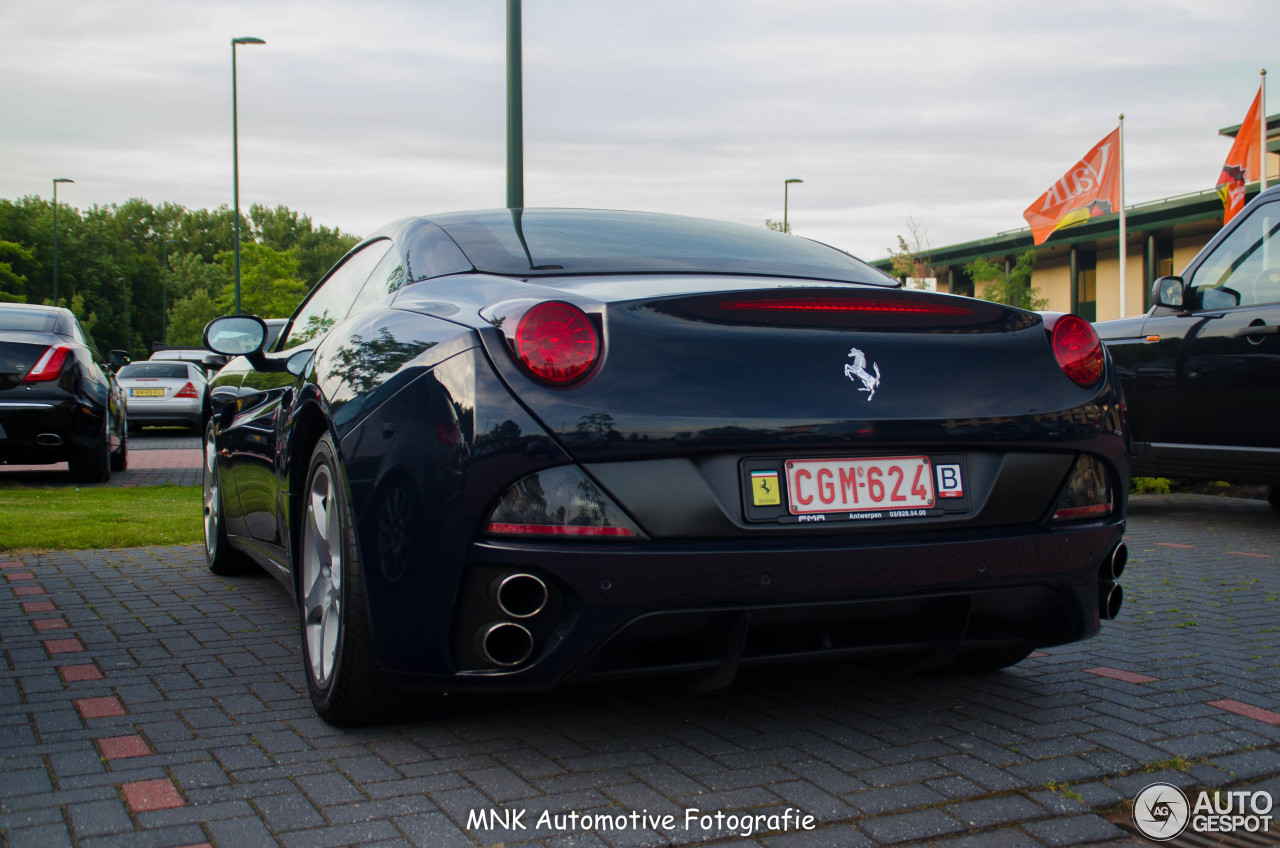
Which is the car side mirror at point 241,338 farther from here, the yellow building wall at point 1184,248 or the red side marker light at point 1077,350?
the yellow building wall at point 1184,248

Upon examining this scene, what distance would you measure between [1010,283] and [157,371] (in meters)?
23.0

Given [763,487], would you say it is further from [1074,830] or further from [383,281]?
[383,281]

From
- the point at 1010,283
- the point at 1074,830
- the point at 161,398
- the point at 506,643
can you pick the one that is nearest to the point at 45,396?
the point at 506,643

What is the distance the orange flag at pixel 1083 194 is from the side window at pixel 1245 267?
13.9m

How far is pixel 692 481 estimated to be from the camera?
2.58m

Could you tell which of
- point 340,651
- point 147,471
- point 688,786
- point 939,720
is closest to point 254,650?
point 340,651

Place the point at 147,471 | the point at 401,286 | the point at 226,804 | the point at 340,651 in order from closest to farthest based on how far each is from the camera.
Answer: the point at 226,804 < the point at 340,651 < the point at 401,286 < the point at 147,471

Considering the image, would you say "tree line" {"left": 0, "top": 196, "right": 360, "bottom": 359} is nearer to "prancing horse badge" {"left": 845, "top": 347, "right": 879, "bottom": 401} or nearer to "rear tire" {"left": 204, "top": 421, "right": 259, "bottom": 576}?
"rear tire" {"left": 204, "top": 421, "right": 259, "bottom": 576}

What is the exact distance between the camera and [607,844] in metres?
2.33

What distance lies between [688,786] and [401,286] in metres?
1.65

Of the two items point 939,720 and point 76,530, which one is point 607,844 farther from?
point 76,530

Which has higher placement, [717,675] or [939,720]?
[717,675]

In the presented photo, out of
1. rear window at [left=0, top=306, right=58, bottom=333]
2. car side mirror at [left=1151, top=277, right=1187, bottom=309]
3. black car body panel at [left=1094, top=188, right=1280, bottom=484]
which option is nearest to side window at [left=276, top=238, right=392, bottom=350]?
black car body panel at [left=1094, top=188, right=1280, bottom=484]

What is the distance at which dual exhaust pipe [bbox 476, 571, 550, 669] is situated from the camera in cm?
257
